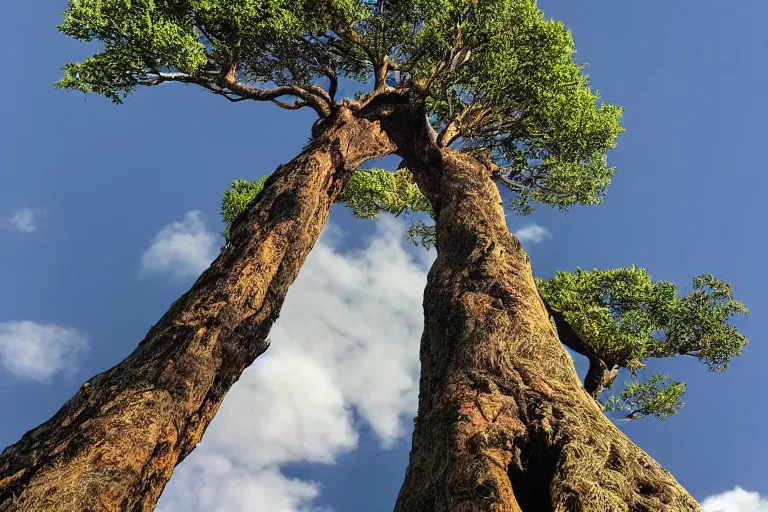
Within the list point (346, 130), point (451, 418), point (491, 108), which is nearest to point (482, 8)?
point (491, 108)

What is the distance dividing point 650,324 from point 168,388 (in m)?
11.4

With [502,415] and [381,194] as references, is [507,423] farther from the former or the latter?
[381,194]

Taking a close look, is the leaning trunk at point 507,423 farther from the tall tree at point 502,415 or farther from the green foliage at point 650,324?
the green foliage at point 650,324

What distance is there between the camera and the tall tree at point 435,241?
354cm

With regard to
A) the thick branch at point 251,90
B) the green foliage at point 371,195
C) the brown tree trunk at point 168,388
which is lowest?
the brown tree trunk at point 168,388

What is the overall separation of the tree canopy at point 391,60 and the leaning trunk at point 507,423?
19.7ft

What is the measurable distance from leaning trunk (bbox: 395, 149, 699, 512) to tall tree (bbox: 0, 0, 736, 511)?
0.6 inches

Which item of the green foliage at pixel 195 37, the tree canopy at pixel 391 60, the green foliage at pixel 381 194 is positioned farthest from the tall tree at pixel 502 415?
the green foliage at pixel 381 194

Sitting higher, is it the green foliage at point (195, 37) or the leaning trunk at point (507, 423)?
the green foliage at point (195, 37)

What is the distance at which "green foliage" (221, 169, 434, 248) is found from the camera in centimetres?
1527

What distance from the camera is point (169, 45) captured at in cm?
921

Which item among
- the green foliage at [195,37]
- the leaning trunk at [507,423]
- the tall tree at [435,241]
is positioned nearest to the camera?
the leaning trunk at [507,423]

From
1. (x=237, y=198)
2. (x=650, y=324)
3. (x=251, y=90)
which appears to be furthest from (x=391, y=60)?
(x=650, y=324)

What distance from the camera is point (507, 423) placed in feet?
12.2
